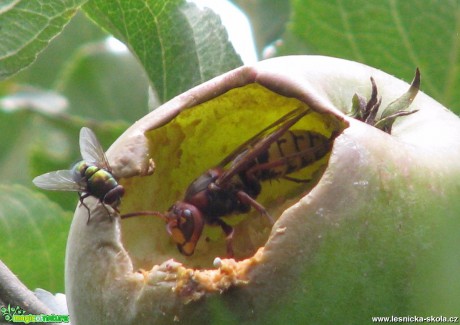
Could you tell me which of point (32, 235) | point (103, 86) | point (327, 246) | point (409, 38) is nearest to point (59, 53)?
point (103, 86)

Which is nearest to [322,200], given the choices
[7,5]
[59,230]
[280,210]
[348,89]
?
[348,89]

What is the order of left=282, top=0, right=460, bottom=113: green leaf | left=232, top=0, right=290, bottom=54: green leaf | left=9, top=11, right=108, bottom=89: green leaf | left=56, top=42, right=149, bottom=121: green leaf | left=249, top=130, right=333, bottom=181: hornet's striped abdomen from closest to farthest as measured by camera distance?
left=249, top=130, right=333, bottom=181: hornet's striped abdomen < left=282, top=0, right=460, bottom=113: green leaf < left=232, top=0, right=290, bottom=54: green leaf < left=56, top=42, right=149, bottom=121: green leaf < left=9, top=11, right=108, bottom=89: green leaf

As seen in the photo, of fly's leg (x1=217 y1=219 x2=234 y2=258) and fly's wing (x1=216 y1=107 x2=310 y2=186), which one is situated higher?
fly's wing (x1=216 y1=107 x2=310 y2=186)

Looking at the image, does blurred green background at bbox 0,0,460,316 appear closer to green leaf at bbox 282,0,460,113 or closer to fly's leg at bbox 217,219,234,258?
green leaf at bbox 282,0,460,113

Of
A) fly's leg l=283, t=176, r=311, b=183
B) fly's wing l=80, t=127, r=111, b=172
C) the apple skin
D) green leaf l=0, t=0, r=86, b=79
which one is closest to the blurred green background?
green leaf l=0, t=0, r=86, b=79

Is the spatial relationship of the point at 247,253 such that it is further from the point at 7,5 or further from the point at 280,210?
the point at 7,5

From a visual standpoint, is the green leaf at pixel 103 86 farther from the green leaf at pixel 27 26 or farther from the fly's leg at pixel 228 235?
the fly's leg at pixel 228 235
